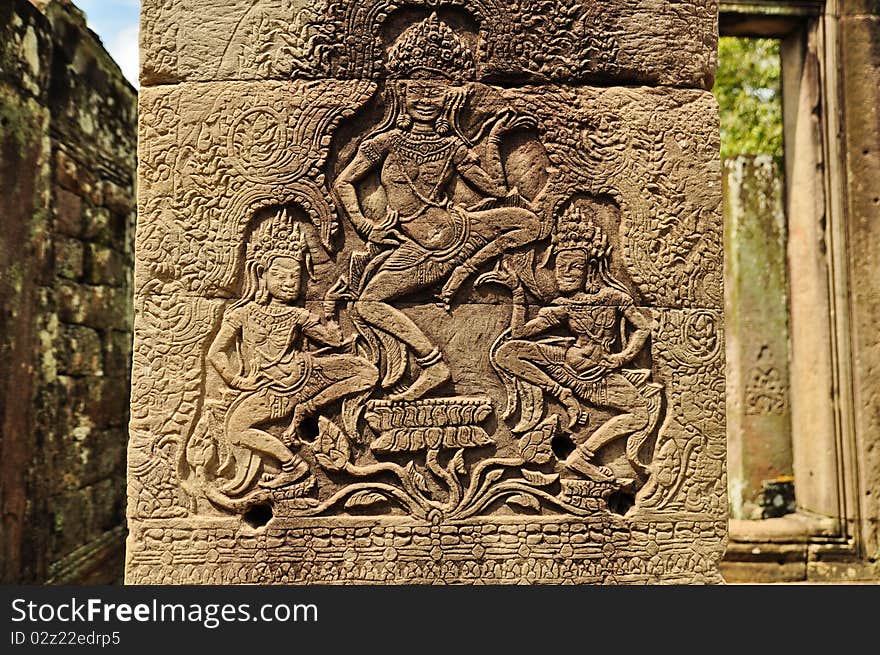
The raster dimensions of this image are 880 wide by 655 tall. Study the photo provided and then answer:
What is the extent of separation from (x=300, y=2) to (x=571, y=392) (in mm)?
2011

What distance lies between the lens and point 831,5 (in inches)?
193

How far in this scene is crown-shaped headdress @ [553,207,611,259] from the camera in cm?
309

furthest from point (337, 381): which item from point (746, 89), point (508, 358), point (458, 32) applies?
point (746, 89)

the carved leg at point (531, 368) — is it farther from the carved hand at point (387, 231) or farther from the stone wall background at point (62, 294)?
the stone wall background at point (62, 294)

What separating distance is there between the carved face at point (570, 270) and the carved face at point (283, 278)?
1087mm

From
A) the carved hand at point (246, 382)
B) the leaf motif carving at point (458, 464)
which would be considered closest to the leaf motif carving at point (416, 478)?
the leaf motif carving at point (458, 464)

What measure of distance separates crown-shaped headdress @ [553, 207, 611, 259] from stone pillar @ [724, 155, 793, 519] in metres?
2.88

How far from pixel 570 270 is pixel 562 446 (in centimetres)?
74

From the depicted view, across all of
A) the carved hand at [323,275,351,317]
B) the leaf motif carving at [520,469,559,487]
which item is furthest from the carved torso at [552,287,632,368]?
Result: the carved hand at [323,275,351,317]

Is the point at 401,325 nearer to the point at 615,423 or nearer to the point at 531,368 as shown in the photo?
the point at 531,368

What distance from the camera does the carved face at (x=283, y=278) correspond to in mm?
3002

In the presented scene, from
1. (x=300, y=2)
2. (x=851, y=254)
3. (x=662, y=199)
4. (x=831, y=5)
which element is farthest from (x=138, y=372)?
(x=831, y=5)

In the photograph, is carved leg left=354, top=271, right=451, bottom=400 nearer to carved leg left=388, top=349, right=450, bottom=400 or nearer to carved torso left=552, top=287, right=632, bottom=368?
carved leg left=388, top=349, right=450, bottom=400

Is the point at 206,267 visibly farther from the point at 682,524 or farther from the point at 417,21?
the point at 682,524
